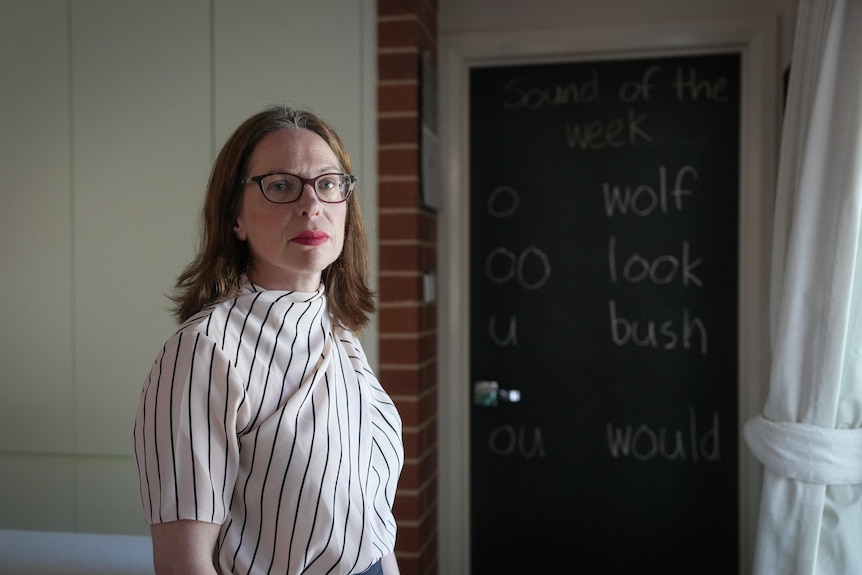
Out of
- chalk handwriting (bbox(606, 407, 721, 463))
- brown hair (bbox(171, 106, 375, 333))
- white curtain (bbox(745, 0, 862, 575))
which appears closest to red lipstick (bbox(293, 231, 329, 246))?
brown hair (bbox(171, 106, 375, 333))

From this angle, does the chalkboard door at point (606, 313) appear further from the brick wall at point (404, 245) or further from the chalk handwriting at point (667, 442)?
the brick wall at point (404, 245)

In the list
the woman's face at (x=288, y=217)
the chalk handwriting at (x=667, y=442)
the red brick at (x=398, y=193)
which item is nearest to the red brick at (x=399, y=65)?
the red brick at (x=398, y=193)

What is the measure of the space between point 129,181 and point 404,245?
0.81m

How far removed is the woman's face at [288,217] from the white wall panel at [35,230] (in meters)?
1.39

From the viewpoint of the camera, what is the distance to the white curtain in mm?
1607

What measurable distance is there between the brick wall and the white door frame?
0.23 meters

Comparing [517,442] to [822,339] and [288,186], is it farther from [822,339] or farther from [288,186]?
[288,186]

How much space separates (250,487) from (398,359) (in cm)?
114

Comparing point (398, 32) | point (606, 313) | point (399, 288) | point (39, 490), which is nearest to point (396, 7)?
point (398, 32)

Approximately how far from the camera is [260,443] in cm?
95

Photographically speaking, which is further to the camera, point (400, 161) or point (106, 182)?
point (106, 182)

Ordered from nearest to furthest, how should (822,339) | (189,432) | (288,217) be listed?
1. (189,432)
2. (288,217)
3. (822,339)

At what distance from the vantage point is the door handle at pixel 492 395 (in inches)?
93.7

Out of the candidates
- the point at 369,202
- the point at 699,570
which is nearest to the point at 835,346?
the point at 699,570
